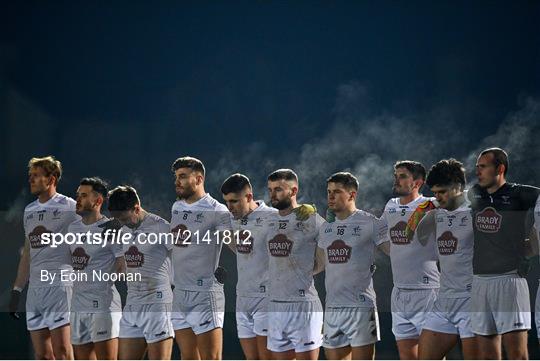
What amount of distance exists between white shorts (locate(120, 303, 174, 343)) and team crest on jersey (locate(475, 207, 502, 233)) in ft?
12.0

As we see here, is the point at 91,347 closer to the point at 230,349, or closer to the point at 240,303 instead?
the point at 240,303

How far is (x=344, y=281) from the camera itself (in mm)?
9727

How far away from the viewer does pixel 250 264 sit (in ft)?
34.4

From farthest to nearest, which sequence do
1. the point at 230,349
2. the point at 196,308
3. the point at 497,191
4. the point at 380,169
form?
the point at 380,169
the point at 230,349
the point at 196,308
the point at 497,191

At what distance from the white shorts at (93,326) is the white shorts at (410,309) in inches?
126

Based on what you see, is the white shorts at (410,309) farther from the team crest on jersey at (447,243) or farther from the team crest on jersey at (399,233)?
the team crest on jersey at (447,243)

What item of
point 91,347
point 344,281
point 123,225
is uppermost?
point 123,225

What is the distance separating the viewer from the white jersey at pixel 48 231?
10.8 metres

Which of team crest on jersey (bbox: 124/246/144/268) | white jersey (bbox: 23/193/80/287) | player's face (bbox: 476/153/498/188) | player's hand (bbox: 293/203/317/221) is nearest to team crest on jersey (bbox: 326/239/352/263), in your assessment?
player's hand (bbox: 293/203/317/221)

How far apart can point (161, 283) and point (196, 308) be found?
49 centimetres

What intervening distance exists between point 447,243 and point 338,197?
1261 mm

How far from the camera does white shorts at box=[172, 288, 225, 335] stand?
405 inches

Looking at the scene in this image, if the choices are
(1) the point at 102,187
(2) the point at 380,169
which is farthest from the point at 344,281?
(2) the point at 380,169

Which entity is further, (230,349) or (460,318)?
(230,349)
